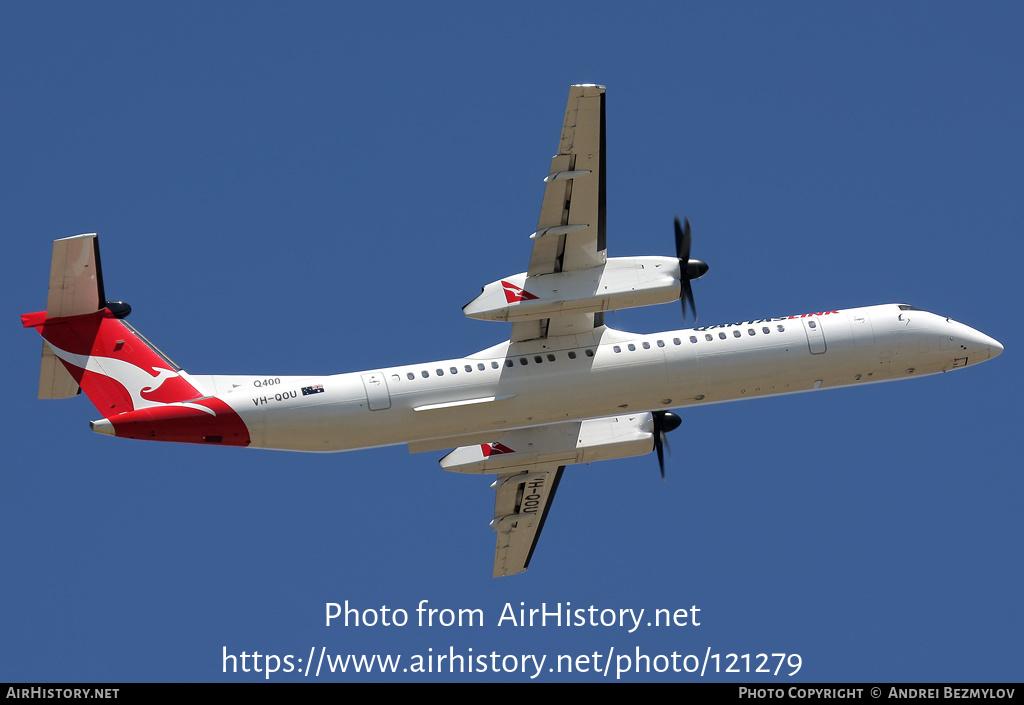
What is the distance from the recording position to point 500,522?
124ft

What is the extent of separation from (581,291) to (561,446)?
5.13 m

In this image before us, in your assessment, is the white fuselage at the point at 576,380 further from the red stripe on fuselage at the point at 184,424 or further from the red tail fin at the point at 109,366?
the red tail fin at the point at 109,366

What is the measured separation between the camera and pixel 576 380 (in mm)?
32688

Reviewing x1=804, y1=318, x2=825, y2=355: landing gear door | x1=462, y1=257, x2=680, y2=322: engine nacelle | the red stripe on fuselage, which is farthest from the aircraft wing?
the red stripe on fuselage

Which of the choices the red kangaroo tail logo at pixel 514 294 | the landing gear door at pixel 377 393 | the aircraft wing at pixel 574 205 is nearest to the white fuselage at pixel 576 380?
the landing gear door at pixel 377 393

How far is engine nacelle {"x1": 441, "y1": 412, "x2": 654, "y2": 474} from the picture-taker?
1389 inches

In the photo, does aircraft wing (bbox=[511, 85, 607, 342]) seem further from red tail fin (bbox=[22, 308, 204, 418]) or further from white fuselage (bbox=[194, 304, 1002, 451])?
red tail fin (bbox=[22, 308, 204, 418])

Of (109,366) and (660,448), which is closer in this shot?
(109,366)

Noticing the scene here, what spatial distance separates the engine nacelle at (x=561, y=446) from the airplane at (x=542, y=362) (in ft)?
3.96

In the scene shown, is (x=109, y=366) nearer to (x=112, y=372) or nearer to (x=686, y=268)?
(x=112, y=372)

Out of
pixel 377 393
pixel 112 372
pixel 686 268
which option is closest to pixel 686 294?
pixel 686 268

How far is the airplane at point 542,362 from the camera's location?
31297 mm

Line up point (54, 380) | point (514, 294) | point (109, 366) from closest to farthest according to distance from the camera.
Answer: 1. point (54, 380)
2. point (514, 294)
3. point (109, 366)
